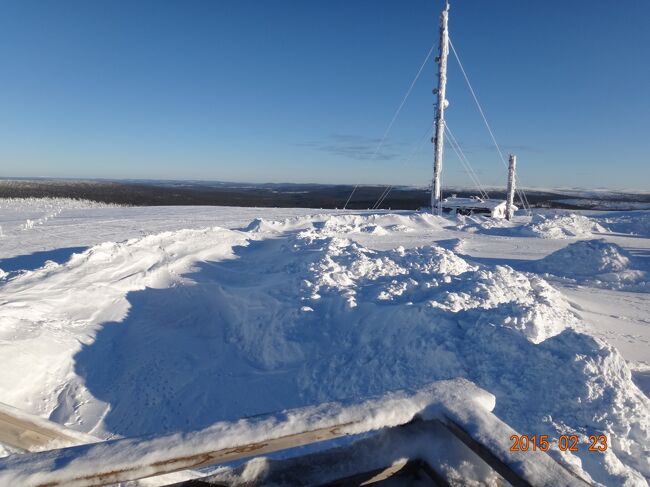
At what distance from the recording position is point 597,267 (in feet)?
35.2

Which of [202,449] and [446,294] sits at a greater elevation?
[202,449]

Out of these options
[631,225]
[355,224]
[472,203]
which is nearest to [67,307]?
[355,224]

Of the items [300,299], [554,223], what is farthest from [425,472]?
[554,223]

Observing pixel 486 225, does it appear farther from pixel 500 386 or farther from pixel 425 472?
pixel 425 472

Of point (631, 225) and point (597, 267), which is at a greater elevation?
point (631, 225)

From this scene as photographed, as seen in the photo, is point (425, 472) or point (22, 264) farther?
point (22, 264)

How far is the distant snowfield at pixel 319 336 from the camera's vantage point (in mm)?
4582

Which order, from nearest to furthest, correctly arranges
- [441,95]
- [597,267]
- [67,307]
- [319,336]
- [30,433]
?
[30,433]
[319,336]
[67,307]
[597,267]
[441,95]

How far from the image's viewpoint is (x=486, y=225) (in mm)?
19125

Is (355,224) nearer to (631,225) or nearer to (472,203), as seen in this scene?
(472,203)

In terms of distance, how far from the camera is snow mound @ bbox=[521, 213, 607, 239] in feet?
57.5

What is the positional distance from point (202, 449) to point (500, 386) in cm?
430

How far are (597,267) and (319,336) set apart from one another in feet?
29.1

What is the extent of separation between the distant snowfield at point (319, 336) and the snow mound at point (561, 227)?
6413 mm
